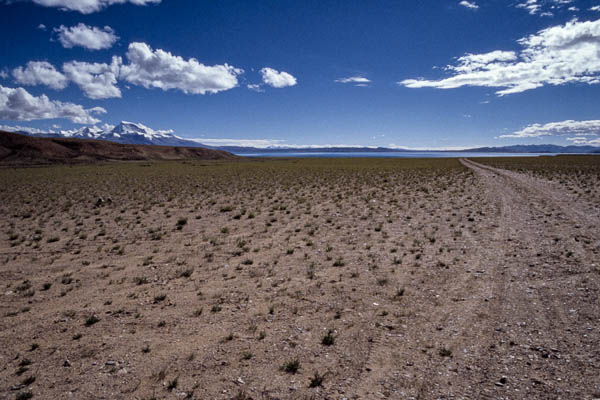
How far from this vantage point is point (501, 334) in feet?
17.8

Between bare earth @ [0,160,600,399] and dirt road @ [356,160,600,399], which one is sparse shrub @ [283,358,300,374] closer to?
bare earth @ [0,160,600,399]

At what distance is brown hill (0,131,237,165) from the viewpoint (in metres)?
101

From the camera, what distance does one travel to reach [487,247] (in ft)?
34.4

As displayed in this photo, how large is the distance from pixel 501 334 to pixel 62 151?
5791 inches

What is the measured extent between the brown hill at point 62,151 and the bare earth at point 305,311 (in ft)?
367

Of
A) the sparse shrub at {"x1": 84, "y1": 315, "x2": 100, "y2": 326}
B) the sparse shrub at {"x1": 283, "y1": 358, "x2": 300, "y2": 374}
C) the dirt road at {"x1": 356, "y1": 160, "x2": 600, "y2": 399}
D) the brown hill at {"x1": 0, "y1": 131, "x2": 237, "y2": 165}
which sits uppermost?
the brown hill at {"x1": 0, "y1": 131, "x2": 237, "y2": 165}

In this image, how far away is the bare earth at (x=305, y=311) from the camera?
4.45 metres

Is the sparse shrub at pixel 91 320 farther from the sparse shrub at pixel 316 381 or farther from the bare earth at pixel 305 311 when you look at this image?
the sparse shrub at pixel 316 381

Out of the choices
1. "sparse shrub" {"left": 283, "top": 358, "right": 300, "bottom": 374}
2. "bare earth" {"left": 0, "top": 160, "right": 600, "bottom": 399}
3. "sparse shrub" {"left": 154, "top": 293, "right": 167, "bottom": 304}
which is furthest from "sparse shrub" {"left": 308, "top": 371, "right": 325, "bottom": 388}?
"sparse shrub" {"left": 154, "top": 293, "right": 167, "bottom": 304}

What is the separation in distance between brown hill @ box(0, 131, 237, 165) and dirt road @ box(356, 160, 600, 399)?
119 meters

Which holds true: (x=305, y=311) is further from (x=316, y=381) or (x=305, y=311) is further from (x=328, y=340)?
(x=316, y=381)

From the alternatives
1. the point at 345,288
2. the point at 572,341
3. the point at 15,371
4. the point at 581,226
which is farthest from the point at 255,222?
the point at 581,226

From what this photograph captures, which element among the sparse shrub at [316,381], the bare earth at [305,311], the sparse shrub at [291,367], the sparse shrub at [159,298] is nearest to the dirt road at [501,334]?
the bare earth at [305,311]

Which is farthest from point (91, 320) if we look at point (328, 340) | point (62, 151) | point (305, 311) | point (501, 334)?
point (62, 151)
